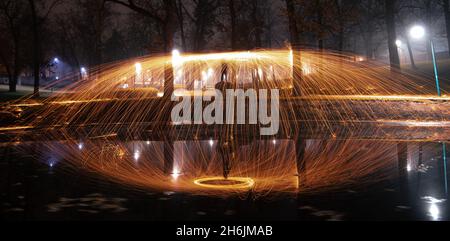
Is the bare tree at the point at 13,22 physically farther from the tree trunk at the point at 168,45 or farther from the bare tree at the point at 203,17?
the tree trunk at the point at 168,45

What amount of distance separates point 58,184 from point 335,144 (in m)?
10.2

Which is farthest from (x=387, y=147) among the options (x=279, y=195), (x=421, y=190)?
(x=279, y=195)

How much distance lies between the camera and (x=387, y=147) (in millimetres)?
16859

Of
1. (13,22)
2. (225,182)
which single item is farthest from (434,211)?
(13,22)

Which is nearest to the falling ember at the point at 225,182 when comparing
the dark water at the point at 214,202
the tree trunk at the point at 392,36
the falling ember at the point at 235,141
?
the falling ember at the point at 235,141

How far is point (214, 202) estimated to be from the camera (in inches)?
362

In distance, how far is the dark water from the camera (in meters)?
8.12

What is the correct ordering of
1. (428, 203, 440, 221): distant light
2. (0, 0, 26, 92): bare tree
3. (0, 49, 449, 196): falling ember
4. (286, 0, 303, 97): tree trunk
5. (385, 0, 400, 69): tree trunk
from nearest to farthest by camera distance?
1. (428, 203, 440, 221): distant light
2. (0, 49, 449, 196): falling ember
3. (286, 0, 303, 97): tree trunk
4. (385, 0, 400, 69): tree trunk
5. (0, 0, 26, 92): bare tree

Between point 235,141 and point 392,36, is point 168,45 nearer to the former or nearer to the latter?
point 235,141

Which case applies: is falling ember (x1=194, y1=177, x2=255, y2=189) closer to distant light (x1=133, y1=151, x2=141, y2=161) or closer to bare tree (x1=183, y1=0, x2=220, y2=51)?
distant light (x1=133, y1=151, x2=141, y2=161)

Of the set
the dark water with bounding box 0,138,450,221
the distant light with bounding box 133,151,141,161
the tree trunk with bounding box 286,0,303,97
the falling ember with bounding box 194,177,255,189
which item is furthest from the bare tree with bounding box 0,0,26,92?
the falling ember with bounding box 194,177,255,189
